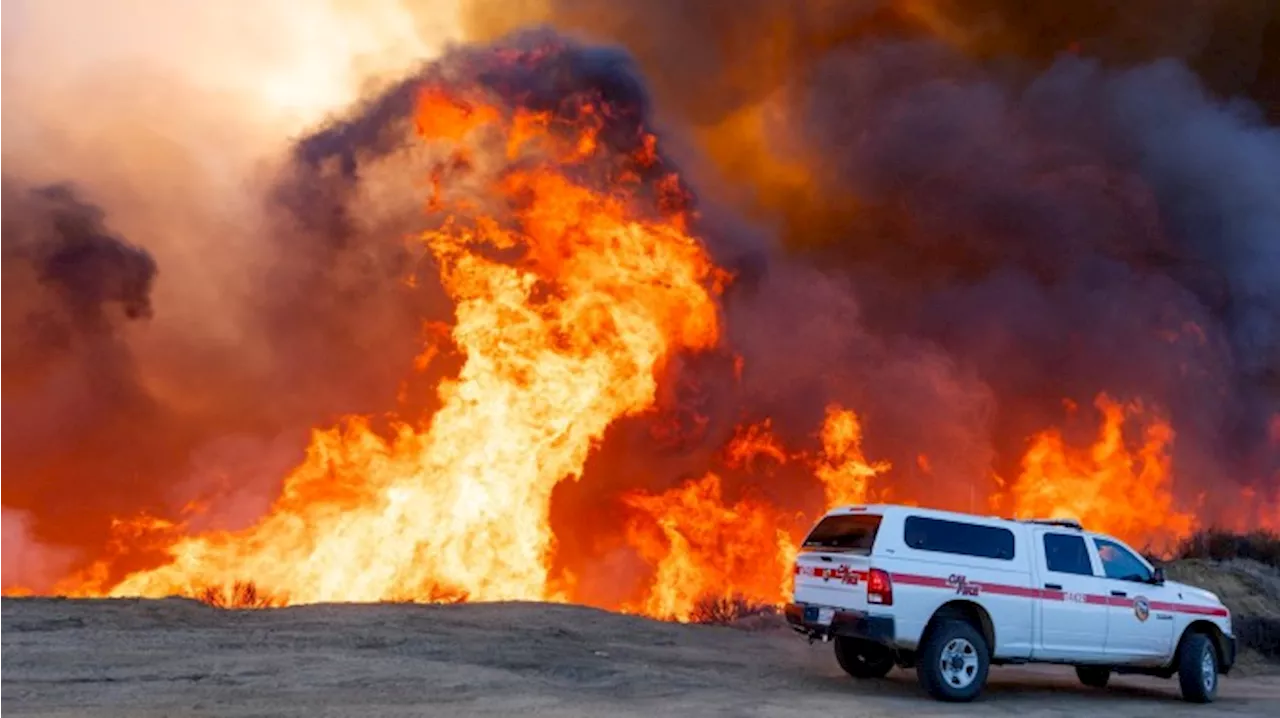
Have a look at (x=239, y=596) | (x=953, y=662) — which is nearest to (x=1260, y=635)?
(x=953, y=662)

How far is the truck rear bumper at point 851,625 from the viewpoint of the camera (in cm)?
1234

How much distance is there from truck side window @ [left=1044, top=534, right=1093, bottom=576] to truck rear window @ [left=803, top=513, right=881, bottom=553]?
252cm

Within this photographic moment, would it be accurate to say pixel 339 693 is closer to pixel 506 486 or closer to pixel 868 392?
pixel 506 486

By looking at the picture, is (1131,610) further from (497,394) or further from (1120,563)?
(497,394)

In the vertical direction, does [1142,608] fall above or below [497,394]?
below

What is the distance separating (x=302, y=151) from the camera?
85.2 ft

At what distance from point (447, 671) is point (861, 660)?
5.76 m

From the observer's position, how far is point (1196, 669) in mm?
14297

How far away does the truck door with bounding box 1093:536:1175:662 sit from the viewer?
13953 mm

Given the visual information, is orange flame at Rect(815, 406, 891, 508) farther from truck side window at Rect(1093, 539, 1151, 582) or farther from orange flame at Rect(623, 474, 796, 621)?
truck side window at Rect(1093, 539, 1151, 582)

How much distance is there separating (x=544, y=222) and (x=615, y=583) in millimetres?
8192

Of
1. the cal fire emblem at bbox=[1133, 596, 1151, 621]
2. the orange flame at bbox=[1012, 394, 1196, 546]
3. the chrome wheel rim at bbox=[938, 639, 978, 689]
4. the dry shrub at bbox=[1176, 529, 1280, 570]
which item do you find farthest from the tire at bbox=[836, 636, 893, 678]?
the orange flame at bbox=[1012, 394, 1196, 546]

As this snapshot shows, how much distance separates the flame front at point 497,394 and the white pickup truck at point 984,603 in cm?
858

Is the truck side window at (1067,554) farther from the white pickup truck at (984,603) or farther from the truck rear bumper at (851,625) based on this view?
the truck rear bumper at (851,625)
